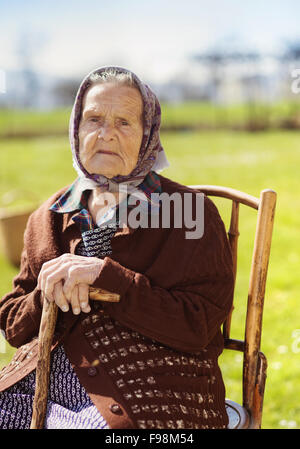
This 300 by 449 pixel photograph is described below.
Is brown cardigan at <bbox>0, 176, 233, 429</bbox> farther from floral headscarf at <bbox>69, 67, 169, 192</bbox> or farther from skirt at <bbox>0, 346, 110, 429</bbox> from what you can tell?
floral headscarf at <bbox>69, 67, 169, 192</bbox>

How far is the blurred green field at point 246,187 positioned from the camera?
390cm

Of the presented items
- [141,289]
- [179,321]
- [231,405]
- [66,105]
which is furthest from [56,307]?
[66,105]

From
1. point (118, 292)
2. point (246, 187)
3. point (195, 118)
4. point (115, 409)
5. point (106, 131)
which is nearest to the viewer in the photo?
point (115, 409)

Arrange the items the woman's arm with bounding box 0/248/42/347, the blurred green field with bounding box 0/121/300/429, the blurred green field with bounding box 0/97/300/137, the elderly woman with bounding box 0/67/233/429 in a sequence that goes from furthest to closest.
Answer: the blurred green field with bounding box 0/97/300/137 → the blurred green field with bounding box 0/121/300/429 → the woman's arm with bounding box 0/248/42/347 → the elderly woman with bounding box 0/67/233/429

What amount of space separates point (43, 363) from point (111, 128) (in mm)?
850

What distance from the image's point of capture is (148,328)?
184 centimetres

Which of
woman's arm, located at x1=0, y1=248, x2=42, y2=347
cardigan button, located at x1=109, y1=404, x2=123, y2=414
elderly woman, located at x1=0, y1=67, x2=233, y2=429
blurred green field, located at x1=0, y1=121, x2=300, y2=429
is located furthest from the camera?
blurred green field, located at x1=0, y1=121, x2=300, y2=429

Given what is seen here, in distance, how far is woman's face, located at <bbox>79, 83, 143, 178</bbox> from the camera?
2000 mm

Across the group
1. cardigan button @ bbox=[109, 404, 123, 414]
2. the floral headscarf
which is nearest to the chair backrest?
the floral headscarf

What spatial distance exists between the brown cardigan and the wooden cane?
10 cm

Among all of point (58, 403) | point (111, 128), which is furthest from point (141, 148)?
point (58, 403)

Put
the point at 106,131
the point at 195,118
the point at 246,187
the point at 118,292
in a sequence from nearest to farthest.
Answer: the point at 118,292 → the point at 106,131 → the point at 246,187 → the point at 195,118
